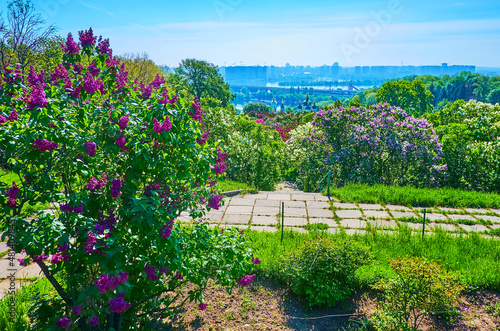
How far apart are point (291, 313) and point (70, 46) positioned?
3258 mm

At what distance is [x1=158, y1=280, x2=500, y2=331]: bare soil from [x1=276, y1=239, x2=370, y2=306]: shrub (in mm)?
139

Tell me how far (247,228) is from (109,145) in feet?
11.5

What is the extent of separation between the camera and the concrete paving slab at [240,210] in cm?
675

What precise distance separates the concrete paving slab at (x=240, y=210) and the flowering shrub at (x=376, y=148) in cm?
419

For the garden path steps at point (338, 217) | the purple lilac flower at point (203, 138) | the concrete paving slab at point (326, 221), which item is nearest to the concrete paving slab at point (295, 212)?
the garden path steps at point (338, 217)

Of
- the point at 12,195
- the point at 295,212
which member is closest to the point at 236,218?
the point at 295,212

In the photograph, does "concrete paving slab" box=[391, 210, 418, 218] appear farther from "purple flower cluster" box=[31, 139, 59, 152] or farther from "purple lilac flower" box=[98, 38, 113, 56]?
"purple flower cluster" box=[31, 139, 59, 152]

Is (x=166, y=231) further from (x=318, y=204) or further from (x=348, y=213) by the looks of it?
(x=318, y=204)

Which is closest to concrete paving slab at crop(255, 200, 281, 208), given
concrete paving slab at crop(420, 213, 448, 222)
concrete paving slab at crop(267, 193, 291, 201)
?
concrete paving slab at crop(267, 193, 291, 201)

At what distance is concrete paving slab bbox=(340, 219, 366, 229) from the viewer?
6.03 m

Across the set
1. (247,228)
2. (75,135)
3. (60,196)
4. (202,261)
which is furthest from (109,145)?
(247,228)

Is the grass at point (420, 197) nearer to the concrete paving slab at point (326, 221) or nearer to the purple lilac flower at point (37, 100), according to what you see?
the concrete paving slab at point (326, 221)

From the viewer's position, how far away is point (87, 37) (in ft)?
9.48

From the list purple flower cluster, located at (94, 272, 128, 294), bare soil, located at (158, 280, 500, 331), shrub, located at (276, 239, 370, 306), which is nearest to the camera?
purple flower cluster, located at (94, 272, 128, 294)
